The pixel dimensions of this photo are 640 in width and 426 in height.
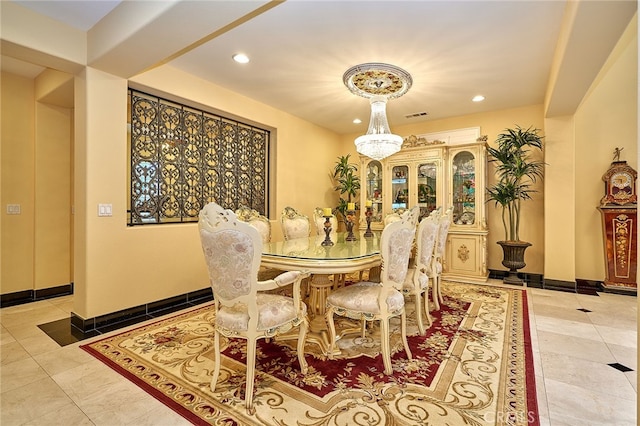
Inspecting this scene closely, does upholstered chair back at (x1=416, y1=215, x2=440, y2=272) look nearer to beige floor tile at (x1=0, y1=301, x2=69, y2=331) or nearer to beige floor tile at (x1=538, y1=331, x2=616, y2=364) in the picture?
beige floor tile at (x1=538, y1=331, x2=616, y2=364)

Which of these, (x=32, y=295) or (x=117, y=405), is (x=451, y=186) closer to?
(x=117, y=405)

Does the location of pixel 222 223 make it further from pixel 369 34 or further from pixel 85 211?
pixel 369 34

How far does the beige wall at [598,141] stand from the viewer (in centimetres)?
409

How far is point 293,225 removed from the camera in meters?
3.65

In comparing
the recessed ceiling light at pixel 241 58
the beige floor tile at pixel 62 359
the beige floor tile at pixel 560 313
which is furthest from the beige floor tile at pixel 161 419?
the beige floor tile at pixel 560 313

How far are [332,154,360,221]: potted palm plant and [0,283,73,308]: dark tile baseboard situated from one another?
4.38 meters

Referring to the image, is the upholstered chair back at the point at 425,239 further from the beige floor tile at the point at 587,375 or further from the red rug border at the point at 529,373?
the beige floor tile at the point at 587,375

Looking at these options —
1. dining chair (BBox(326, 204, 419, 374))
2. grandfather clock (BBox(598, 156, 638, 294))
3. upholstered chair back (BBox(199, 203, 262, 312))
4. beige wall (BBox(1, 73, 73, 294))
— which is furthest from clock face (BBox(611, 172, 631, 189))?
beige wall (BBox(1, 73, 73, 294))

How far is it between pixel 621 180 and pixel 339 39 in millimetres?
4308

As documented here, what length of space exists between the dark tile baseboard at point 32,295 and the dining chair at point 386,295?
Answer: 12.6 ft

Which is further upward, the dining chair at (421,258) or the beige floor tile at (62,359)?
the dining chair at (421,258)

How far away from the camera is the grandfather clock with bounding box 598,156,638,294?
395 cm

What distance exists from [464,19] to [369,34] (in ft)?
2.59

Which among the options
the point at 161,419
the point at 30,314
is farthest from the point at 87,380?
the point at 30,314
